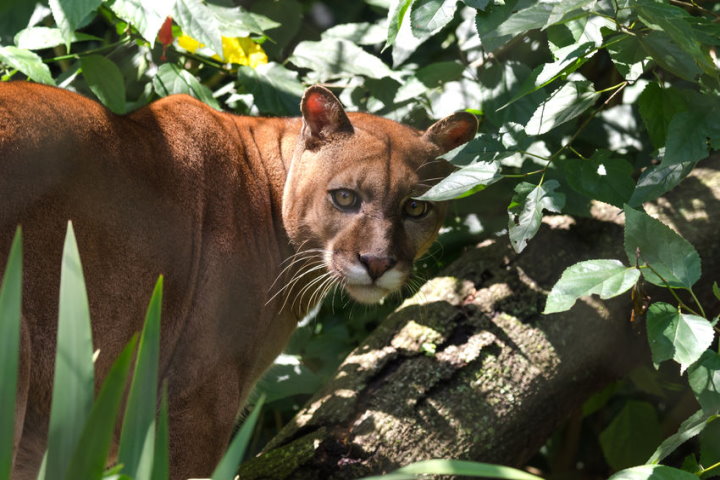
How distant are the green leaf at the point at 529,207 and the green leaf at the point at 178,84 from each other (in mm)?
1441

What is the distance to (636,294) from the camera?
2639 mm

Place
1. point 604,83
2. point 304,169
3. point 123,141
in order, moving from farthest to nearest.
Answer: point 604,83, point 304,169, point 123,141

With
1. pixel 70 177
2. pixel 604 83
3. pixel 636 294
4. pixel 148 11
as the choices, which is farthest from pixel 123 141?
pixel 604 83

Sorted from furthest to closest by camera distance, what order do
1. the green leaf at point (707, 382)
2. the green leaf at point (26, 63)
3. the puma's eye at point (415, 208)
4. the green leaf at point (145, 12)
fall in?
the puma's eye at point (415, 208)
the green leaf at point (26, 63)
the green leaf at point (145, 12)
the green leaf at point (707, 382)

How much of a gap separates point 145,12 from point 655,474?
6.84 ft

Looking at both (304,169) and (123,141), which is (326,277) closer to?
(304,169)

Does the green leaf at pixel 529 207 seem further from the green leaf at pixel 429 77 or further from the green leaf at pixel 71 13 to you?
the green leaf at pixel 71 13

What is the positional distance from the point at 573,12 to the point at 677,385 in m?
2.04

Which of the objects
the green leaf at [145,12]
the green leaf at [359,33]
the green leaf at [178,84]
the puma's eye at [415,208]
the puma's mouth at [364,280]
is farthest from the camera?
the green leaf at [359,33]

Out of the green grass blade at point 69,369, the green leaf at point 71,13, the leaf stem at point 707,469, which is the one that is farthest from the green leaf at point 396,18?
the leaf stem at point 707,469

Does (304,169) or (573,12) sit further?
(304,169)

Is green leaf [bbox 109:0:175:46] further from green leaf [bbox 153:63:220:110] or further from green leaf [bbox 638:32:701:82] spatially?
green leaf [bbox 638:32:701:82]

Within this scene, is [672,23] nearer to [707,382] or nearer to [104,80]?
[707,382]

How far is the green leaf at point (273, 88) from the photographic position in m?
3.56
